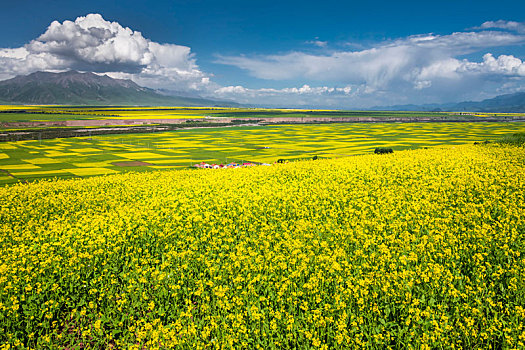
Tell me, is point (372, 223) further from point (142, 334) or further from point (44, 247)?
point (44, 247)

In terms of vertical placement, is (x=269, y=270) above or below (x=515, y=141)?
below

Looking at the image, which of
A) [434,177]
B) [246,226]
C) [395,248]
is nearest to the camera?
[395,248]

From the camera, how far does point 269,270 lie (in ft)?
31.7

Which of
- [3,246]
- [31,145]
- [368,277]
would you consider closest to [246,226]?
[368,277]

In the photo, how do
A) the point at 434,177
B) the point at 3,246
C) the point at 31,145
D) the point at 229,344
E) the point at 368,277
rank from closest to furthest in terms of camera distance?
the point at 229,344 < the point at 368,277 < the point at 3,246 < the point at 434,177 < the point at 31,145

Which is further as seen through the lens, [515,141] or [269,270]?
[515,141]

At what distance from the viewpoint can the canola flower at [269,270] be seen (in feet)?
24.3

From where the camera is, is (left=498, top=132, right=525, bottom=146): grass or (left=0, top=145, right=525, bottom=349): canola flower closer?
(left=0, top=145, right=525, bottom=349): canola flower

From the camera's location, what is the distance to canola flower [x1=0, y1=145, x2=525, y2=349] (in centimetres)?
740

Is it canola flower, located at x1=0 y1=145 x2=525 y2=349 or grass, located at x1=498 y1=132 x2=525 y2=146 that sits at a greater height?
grass, located at x1=498 y1=132 x2=525 y2=146

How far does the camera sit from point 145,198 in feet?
63.9

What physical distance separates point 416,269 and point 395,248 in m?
1.49

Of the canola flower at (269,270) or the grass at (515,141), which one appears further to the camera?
the grass at (515,141)

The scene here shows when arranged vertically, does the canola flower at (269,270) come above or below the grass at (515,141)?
below
